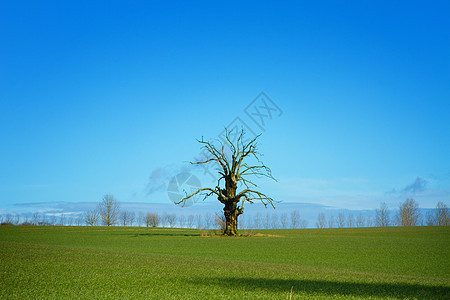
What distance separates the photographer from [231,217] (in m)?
31.7

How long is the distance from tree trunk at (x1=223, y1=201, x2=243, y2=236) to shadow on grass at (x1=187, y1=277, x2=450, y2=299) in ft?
79.1

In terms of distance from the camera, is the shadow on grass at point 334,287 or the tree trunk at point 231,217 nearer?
the shadow on grass at point 334,287

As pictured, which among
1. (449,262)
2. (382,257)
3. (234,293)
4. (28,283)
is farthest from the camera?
(382,257)

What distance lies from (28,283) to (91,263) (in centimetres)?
257

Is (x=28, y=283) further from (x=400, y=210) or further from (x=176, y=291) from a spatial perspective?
(x=400, y=210)

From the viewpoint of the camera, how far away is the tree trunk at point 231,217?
103 feet

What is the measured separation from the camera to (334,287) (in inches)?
262

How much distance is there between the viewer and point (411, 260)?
14539 millimetres

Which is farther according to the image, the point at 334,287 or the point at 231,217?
the point at 231,217

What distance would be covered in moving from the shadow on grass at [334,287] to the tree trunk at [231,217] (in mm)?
24117

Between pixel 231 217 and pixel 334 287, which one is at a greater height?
pixel 334 287

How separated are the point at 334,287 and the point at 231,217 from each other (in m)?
25.3

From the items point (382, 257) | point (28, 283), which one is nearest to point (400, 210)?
point (382, 257)

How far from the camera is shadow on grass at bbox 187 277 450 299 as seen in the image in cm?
607
